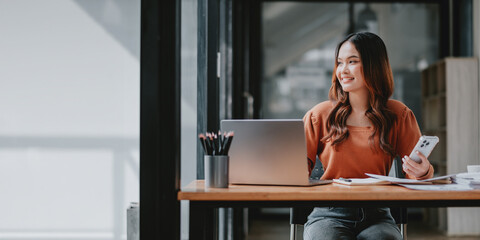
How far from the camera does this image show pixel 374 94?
214 centimetres

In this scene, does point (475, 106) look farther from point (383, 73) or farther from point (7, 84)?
point (7, 84)

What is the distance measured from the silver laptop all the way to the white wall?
408 mm

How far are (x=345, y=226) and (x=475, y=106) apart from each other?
357 centimetres

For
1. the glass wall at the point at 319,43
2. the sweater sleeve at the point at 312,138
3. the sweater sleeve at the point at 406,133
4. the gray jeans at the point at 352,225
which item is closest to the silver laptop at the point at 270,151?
the gray jeans at the point at 352,225

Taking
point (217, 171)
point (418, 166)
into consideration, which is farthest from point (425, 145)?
point (217, 171)

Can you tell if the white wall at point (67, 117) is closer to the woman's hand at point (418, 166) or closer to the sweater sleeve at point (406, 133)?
the woman's hand at point (418, 166)

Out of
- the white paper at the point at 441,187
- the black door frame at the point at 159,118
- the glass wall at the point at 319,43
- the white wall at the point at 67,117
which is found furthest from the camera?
the glass wall at the point at 319,43

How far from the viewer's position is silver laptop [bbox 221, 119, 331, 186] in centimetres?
174

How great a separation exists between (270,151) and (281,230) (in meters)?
3.56

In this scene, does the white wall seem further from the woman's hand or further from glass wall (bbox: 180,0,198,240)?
the woman's hand

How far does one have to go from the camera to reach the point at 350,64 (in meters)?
2.15

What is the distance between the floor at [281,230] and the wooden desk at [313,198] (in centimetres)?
300

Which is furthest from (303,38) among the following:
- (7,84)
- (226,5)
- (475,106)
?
(7,84)

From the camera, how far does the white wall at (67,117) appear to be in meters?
1.20
